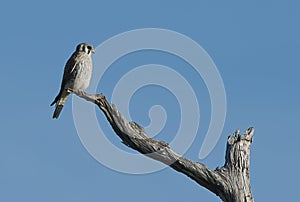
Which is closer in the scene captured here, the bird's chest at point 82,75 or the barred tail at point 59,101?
the barred tail at point 59,101

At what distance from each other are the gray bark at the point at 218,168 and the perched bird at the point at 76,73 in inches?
166

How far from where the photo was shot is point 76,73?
1357cm

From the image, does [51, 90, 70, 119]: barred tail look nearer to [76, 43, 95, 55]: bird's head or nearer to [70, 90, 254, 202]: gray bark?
[76, 43, 95, 55]: bird's head

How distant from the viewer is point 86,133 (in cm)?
1071

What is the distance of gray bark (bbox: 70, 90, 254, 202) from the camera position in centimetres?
892

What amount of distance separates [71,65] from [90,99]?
4037 millimetres

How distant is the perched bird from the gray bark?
13.8ft

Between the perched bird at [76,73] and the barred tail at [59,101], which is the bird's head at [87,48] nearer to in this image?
the perched bird at [76,73]

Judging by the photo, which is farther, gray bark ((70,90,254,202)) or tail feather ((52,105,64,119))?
tail feather ((52,105,64,119))

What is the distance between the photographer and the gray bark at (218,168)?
29.3 feet

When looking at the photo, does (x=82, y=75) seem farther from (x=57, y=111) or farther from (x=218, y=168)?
(x=218, y=168)

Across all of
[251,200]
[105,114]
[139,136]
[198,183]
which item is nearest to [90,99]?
[105,114]

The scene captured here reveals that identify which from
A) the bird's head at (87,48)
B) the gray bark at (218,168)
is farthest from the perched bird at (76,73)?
→ the gray bark at (218,168)

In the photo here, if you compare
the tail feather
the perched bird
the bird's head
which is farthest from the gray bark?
the bird's head
